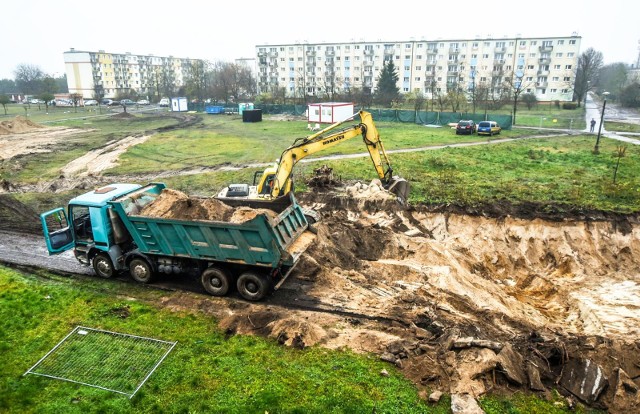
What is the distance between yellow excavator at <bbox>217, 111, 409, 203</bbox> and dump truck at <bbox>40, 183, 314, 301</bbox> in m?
1.95

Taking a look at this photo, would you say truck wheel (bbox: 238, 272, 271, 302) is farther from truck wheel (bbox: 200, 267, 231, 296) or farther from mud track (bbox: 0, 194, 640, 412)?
truck wheel (bbox: 200, 267, 231, 296)

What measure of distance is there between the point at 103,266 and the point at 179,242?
309 centimetres

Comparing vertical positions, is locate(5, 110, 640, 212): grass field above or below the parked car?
below

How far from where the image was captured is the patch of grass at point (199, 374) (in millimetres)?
7922

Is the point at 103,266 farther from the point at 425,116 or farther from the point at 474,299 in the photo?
the point at 425,116

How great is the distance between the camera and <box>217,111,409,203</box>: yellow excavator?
15219mm

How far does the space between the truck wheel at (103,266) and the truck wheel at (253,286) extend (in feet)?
14.0

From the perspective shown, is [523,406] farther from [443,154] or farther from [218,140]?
[218,140]

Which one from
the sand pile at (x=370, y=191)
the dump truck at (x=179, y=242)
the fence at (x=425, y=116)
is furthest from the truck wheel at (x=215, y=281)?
the fence at (x=425, y=116)

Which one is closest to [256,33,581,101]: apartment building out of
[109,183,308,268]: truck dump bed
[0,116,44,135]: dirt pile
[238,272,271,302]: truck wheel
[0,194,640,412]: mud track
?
[0,116,44,135]: dirt pile

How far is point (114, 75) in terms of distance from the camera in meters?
117

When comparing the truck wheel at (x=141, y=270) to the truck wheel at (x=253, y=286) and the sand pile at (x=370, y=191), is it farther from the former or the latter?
the sand pile at (x=370, y=191)

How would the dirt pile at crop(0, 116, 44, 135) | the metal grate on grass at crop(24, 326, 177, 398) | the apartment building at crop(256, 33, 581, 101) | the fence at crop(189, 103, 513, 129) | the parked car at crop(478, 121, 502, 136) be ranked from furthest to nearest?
the apartment building at crop(256, 33, 581, 101)
the dirt pile at crop(0, 116, 44, 135)
the fence at crop(189, 103, 513, 129)
the parked car at crop(478, 121, 502, 136)
the metal grate on grass at crop(24, 326, 177, 398)

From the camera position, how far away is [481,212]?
700 inches
